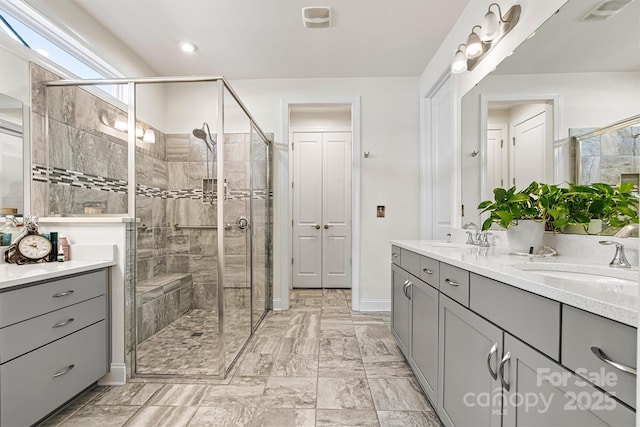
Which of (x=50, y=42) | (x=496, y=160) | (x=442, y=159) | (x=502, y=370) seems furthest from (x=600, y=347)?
(x=50, y=42)

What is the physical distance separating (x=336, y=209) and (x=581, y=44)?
3.18 metres

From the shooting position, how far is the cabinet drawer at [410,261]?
1.76 metres

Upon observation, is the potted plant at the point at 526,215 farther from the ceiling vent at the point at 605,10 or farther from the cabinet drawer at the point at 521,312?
the ceiling vent at the point at 605,10

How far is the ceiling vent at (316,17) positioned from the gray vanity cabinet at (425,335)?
2028mm

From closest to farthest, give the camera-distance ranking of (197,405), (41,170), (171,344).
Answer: (197,405) < (41,170) < (171,344)

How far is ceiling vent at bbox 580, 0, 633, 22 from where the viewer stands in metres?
1.03

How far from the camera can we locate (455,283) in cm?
125

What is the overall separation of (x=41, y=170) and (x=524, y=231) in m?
2.81


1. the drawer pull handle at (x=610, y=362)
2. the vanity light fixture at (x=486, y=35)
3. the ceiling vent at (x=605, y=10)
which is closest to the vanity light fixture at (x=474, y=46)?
the vanity light fixture at (x=486, y=35)

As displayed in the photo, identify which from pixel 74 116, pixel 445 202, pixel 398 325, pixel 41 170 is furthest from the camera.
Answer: pixel 445 202

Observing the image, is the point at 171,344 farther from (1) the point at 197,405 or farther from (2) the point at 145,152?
(2) the point at 145,152

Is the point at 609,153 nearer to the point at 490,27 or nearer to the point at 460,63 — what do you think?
the point at 490,27

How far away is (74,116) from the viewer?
1987 millimetres

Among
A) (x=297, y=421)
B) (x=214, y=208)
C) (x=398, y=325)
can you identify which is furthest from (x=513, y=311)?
(x=214, y=208)
